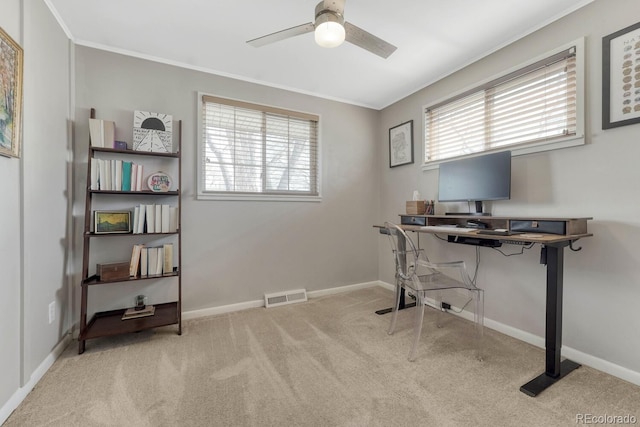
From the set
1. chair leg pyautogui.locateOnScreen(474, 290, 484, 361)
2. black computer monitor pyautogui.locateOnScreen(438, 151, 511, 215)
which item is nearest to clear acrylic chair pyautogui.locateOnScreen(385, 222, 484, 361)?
chair leg pyautogui.locateOnScreen(474, 290, 484, 361)

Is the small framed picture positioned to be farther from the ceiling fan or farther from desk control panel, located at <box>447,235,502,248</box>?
desk control panel, located at <box>447,235,502,248</box>

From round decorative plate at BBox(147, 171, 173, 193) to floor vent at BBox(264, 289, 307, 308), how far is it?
1451 millimetres

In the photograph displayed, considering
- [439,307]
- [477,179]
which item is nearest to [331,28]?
[477,179]

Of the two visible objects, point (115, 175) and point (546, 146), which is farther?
point (115, 175)

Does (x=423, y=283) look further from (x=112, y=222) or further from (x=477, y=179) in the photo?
(x=112, y=222)

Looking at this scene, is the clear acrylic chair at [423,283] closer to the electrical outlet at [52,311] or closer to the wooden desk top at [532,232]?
the wooden desk top at [532,232]

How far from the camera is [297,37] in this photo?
6.98ft

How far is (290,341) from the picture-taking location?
2109mm

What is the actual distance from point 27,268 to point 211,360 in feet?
3.92

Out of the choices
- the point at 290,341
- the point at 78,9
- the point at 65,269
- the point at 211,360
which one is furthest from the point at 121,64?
the point at 290,341

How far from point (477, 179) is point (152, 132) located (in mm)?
2763

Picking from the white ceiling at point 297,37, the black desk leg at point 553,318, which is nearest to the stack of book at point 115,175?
the white ceiling at point 297,37

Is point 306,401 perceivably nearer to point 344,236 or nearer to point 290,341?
point 290,341

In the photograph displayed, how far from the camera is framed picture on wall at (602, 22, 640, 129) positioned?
5.12 ft
